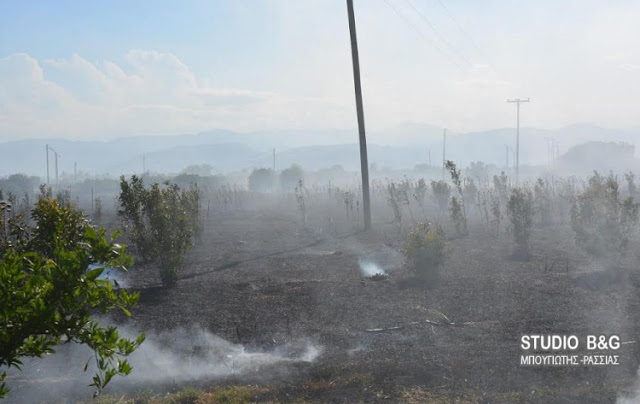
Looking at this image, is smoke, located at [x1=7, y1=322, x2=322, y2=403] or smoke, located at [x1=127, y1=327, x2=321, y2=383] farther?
smoke, located at [x1=127, y1=327, x2=321, y2=383]

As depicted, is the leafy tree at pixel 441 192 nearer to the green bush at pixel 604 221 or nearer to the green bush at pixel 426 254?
the green bush at pixel 604 221

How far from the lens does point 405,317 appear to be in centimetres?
1158

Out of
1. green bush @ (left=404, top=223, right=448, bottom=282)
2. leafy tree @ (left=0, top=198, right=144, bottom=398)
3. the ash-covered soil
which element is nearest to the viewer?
leafy tree @ (left=0, top=198, right=144, bottom=398)

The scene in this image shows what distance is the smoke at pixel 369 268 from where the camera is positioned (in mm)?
16431

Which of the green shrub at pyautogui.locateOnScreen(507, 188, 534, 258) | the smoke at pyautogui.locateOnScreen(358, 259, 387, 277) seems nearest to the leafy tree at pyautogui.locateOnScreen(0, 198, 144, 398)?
the smoke at pyautogui.locateOnScreen(358, 259, 387, 277)

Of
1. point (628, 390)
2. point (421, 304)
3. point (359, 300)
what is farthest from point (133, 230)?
point (628, 390)

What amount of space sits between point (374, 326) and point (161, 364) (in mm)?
4035

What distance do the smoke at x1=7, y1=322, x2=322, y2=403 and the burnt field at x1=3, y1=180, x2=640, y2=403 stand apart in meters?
0.03

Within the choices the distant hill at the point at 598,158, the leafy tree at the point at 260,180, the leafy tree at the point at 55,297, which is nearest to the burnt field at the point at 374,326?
the leafy tree at the point at 55,297

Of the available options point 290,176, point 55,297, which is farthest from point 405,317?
point 290,176

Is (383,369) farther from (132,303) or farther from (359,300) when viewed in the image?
(132,303)

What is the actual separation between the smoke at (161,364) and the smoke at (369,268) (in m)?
6.43

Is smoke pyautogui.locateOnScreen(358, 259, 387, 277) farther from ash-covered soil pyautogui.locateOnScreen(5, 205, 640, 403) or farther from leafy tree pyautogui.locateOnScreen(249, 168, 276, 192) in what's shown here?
leafy tree pyautogui.locateOnScreen(249, 168, 276, 192)

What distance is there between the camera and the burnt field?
8039 mm
